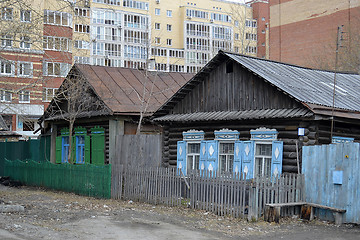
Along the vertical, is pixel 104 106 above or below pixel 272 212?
above

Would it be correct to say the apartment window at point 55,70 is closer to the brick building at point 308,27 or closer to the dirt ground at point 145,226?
the dirt ground at point 145,226

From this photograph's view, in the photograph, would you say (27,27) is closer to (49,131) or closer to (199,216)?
(199,216)

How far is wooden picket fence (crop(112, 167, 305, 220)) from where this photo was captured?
14352mm

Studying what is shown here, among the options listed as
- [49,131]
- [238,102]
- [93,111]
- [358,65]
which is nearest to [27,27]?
[238,102]

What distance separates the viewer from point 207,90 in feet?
66.3

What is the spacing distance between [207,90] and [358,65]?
2444 cm

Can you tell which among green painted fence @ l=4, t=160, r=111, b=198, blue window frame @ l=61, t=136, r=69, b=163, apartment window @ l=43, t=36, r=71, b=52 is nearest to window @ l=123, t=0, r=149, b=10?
blue window frame @ l=61, t=136, r=69, b=163

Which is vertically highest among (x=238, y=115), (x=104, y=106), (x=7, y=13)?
(x=7, y=13)

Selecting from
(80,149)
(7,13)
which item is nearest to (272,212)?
(7,13)

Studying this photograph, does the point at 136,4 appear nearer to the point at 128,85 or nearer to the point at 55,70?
the point at 128,85

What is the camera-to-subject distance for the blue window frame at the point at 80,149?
2762 centimetres

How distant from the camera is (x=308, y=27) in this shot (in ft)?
197

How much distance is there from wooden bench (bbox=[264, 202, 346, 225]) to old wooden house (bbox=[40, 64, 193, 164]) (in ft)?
34.1

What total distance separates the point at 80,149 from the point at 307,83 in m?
14.0
